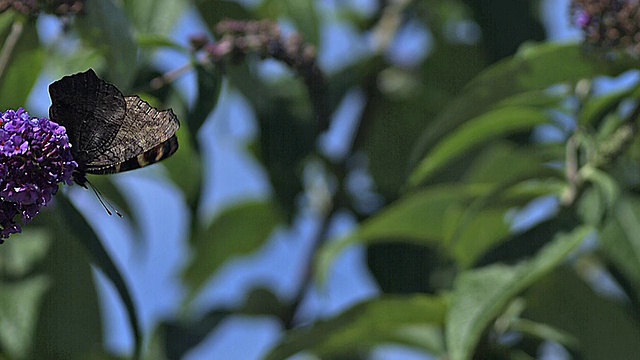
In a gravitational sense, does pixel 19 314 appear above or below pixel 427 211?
above

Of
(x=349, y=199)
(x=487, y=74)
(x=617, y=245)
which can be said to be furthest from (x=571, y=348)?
(x=349, y=199)

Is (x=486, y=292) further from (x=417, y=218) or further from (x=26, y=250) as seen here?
(x=26, y=250)

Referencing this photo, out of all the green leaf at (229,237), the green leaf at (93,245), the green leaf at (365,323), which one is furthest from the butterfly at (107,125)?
the green leaf at (229,237)

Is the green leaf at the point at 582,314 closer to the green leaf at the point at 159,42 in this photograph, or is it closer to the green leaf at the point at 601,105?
the green leaf at the point at 601,105

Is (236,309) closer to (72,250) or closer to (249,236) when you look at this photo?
(249,236)

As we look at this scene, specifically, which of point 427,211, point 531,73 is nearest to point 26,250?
point 427,211
